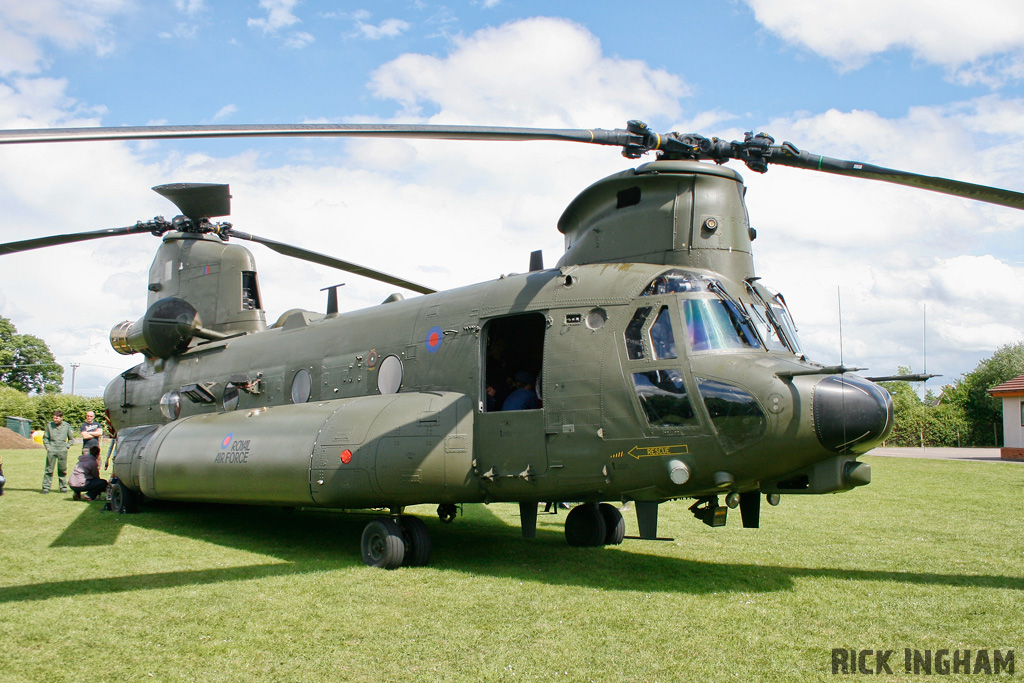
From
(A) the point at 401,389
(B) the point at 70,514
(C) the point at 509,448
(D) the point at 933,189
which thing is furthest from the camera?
(B) the point at 70,514

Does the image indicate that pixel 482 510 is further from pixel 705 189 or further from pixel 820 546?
pixel 705 189

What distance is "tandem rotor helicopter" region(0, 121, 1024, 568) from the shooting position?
7148 mm

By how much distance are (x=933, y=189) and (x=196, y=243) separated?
13.3 meters

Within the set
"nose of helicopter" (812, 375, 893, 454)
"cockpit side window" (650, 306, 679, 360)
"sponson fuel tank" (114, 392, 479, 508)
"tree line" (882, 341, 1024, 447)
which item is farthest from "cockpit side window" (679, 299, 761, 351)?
"tree line" (882, 341, 1024, 447)

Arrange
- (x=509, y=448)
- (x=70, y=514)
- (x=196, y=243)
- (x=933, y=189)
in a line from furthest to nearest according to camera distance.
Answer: (x=196, y=243) < (x=70, y=514) < (x=509, y=448) < (x=933, y=189)

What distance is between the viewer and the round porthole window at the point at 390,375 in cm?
1000

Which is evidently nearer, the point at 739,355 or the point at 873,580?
the point at 739,355

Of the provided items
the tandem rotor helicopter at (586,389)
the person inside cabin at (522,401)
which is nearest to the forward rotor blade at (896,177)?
the tandem rotor helicopter at (586,389)

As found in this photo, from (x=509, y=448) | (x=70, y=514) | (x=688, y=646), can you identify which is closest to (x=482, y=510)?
(x=509, y=448)

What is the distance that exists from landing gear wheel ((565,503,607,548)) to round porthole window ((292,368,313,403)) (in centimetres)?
435

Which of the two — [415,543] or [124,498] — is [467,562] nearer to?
[415,543]

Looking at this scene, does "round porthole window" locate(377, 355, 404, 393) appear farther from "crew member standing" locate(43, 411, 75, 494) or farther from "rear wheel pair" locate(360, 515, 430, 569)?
"crew member standing" locate(43, 411, 75, 494)

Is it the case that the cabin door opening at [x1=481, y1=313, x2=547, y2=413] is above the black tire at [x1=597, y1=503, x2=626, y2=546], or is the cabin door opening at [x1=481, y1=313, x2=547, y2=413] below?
above

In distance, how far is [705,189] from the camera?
866 cm
